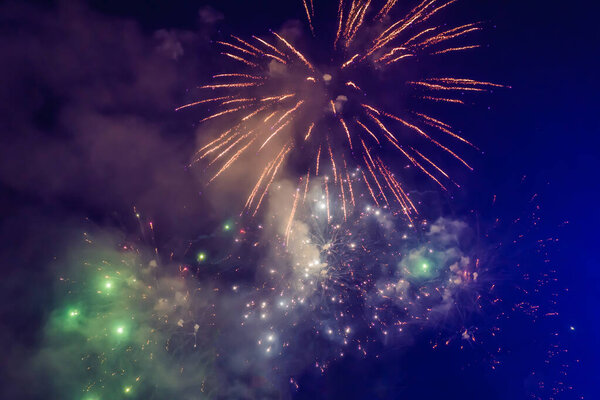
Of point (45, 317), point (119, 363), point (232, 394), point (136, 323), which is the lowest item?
point (232, 394)

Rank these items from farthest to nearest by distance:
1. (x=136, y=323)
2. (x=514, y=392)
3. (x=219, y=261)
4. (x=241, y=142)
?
(x=514, y=392) → (x=219, y=261) → (x=136, y=323) → (x=241, y=142)

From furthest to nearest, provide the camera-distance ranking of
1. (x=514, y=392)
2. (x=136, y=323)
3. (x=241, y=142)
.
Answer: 1. (x=514, y=392)
2. (x=136, y=323)
3. (x=241, y=142)

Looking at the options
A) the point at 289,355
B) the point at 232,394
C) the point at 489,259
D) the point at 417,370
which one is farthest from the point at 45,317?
the point at 489,259

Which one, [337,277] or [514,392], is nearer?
[337,277]

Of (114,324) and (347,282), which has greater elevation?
(114,324)

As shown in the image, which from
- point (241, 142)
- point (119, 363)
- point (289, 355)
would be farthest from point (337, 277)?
point (119, 363)

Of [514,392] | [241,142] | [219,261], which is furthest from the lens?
[514,392]

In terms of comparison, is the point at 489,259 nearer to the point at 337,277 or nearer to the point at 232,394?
the point at 337,277

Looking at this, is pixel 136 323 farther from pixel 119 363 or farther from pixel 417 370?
pixel 417 370

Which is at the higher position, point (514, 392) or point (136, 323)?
point (136, 323)
